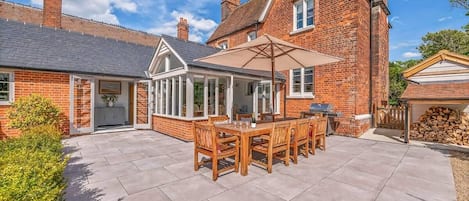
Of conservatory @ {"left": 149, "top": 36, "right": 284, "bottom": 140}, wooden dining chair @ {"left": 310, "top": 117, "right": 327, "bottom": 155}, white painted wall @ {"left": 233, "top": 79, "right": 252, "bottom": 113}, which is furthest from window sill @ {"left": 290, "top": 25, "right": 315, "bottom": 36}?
wooden dining chair @ {"left": 310, "top": 117, "right": 327, "bottom": 155}

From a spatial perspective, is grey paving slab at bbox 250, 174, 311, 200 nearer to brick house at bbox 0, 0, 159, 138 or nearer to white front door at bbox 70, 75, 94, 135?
brick house at bbox 0, 0, 159, 138

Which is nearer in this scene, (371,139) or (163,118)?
(371,139)

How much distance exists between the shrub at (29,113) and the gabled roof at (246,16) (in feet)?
34.3

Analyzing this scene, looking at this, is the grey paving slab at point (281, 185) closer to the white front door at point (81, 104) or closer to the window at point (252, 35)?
the white front door at point (81, 104)

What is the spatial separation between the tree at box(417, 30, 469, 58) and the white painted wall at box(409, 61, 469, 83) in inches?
881

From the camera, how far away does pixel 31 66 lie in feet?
23.6

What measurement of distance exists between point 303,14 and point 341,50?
2769 mm

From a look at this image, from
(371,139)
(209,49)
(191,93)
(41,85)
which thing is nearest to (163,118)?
(191,93)

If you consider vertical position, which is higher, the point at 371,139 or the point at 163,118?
the point at 163,118

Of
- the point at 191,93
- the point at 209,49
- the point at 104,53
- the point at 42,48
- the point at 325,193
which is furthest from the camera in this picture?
the point at 104,53

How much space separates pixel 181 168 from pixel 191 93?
309 centimetres

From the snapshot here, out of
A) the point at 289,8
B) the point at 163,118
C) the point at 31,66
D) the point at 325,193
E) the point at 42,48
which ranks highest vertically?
the point at 289,8

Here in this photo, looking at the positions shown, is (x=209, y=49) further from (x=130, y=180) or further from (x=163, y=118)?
(x=130, y=180)

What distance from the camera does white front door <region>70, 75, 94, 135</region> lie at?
8086 millimetres
